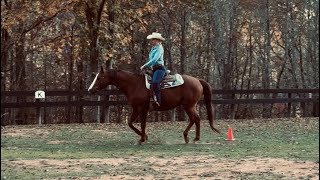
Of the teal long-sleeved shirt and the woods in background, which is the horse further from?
the woods in background

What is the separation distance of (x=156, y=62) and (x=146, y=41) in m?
13.7

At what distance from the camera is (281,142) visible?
39.9 ft

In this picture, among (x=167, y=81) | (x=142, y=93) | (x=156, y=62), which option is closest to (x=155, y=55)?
(x=156, y=62)

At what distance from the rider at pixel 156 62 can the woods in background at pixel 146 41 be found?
22.0 feet

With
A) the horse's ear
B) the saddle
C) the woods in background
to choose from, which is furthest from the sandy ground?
the horse's ear

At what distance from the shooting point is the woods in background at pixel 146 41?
18.6 metres

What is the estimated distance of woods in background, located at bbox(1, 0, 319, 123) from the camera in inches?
731

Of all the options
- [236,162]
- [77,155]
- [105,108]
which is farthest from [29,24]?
[236,162]

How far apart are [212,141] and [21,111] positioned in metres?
13.5

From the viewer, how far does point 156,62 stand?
11547mm

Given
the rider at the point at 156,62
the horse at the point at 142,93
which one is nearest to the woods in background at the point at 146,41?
the horse at the point at 142,93

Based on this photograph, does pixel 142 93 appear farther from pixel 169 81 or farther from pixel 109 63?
pixel 109 63

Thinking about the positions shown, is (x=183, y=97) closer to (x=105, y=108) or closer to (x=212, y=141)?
(x=212, y=141)

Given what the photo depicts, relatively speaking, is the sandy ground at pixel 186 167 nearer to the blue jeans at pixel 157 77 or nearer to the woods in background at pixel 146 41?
the blue jeans at pixel 157 77
